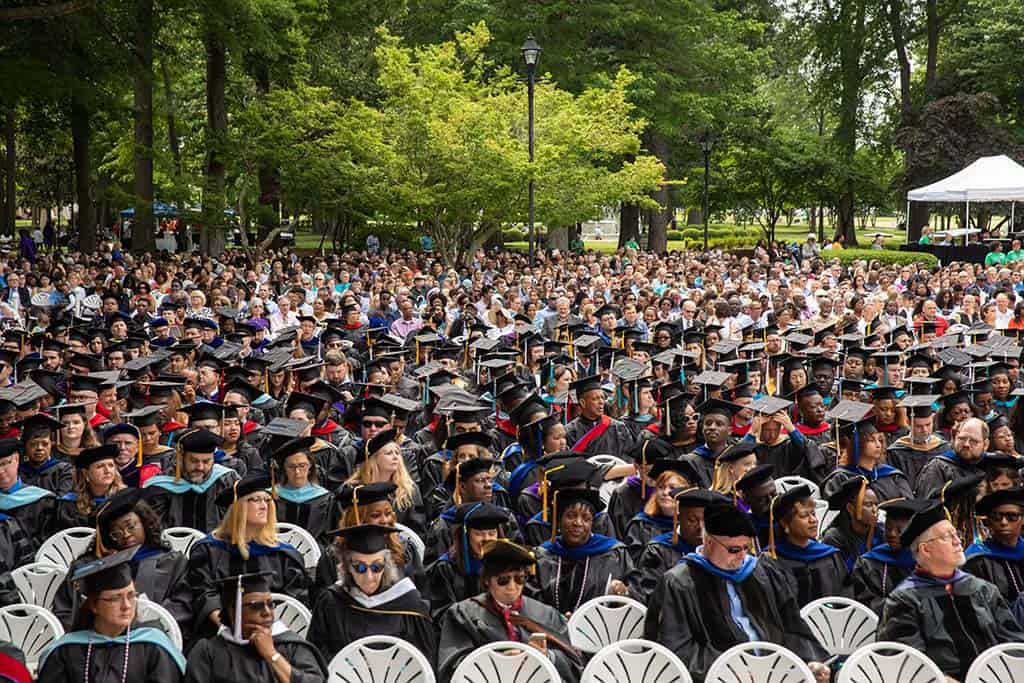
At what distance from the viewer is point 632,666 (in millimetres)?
5309

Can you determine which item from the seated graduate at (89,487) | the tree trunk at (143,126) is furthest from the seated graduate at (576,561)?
the tree trunk at (143,126)

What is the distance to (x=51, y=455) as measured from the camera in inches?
367

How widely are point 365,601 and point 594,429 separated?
15.4ft

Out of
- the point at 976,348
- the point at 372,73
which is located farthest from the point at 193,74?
the point at 976,348

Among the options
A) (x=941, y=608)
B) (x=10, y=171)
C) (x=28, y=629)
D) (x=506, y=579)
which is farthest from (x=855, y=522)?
(x=10, y=171)

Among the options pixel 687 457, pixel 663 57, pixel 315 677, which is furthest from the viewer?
pixel 663 57

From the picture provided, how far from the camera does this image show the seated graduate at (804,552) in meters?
6.64

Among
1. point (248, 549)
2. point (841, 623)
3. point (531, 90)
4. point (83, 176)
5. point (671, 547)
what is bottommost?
point (841, 623)

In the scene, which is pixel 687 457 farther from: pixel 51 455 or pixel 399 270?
pixel 399 270

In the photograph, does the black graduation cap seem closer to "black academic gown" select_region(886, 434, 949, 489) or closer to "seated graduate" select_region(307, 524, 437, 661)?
"seated graduate" select_region(307, 524, 437, 661)

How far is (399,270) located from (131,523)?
18.0 m

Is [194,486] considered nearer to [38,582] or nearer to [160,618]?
[38,582]

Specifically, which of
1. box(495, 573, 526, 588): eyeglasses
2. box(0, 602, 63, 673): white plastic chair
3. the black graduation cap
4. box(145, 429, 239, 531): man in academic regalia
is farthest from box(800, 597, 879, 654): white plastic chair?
box(145, 429, 239, 531): man in academic regalia

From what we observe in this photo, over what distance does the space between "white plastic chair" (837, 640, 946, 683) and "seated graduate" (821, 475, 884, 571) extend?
1932 mm
